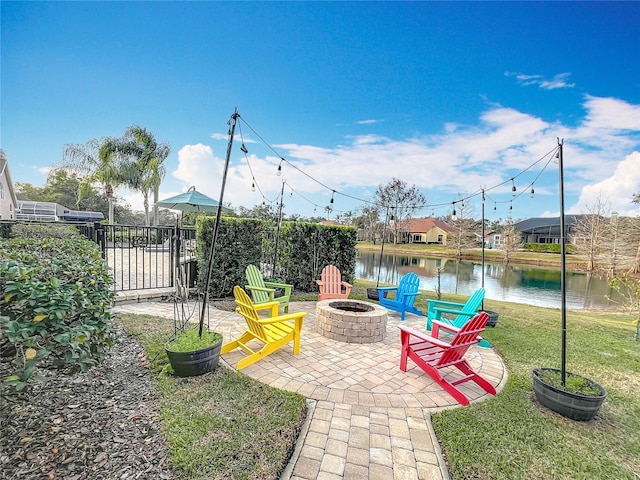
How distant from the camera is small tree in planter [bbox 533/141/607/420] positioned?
2465 mm

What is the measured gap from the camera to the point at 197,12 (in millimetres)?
5250

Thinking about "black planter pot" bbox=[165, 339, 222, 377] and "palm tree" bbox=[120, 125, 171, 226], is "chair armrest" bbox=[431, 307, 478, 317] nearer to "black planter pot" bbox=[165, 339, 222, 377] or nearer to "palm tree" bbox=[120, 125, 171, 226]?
"black planter pot" bbox=[165, 339, 222, 377]

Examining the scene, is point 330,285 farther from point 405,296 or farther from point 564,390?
point 564,390

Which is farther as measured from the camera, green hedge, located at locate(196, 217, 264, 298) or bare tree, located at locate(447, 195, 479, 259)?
bare tree, located at locate(447, 195, 479, 259)

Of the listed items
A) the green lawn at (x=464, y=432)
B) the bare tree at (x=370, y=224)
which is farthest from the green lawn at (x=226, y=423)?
the bare tree at (x=370, y=224)

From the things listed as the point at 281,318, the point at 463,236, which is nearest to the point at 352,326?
the point at 281,318

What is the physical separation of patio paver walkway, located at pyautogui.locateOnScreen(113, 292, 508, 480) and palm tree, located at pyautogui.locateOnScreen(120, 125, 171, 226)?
16546mm

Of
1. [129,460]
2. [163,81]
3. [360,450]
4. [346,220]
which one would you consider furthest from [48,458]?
[346,220]

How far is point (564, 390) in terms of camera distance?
255 centimetres

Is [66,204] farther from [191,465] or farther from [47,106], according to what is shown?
[191,465]

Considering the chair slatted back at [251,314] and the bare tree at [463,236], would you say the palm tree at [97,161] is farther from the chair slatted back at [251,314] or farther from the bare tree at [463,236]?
the bare tree at [463,236]

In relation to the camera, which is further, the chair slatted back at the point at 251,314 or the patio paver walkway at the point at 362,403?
the chair slatted back at the point at 251,314

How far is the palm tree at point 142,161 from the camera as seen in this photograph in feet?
56.1

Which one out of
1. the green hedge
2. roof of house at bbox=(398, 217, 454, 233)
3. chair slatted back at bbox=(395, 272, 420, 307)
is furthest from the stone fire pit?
roof of house at bbox=(398, 217, 454, 233)
